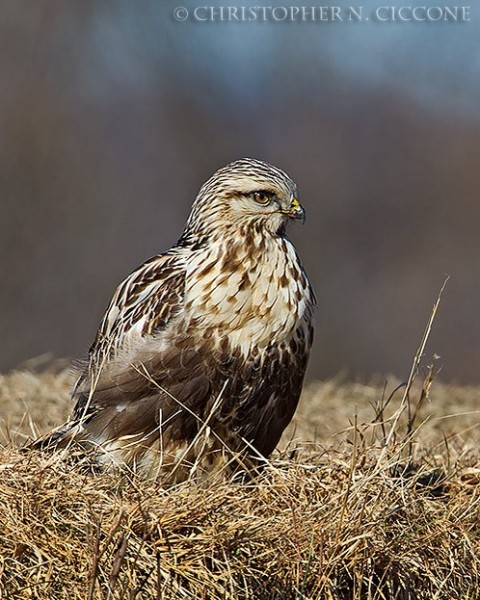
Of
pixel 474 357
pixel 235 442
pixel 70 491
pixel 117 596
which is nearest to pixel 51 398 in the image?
pixel 235 442

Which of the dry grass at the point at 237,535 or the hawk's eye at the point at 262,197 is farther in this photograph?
the hawk's eye at the point at 262,197

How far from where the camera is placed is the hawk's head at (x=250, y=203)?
4.17 meters

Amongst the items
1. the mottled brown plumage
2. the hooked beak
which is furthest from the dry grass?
the hooked beak

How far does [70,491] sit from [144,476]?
0.65m

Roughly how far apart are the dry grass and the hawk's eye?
3.34 feet

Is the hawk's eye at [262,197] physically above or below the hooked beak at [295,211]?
above

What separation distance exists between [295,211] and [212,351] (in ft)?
2.07

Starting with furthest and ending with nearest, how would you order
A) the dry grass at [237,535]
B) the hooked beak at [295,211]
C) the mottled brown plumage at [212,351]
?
the hooked beak at [295,211], the mottled brown plumage at [212,351], the dry grass at [237,535]

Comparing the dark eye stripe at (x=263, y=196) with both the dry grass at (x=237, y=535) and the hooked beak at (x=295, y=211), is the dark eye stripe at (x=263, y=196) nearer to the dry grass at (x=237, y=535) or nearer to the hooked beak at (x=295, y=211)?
the hooked beak at (x=295, y=211)

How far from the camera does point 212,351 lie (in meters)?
3.92

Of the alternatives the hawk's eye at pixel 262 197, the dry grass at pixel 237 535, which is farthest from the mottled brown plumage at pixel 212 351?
the dry grass at pixel 237 535

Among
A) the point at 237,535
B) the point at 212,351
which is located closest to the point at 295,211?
the point at 212,351

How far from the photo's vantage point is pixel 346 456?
404cm

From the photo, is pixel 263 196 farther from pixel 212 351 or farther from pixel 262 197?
pixel 212 351
